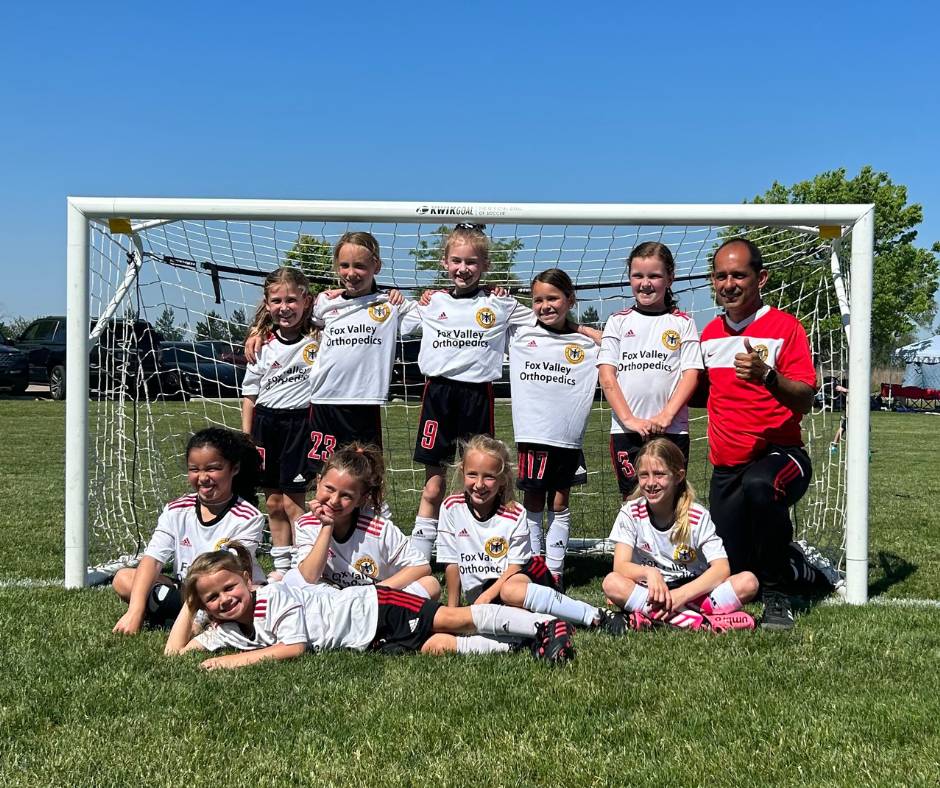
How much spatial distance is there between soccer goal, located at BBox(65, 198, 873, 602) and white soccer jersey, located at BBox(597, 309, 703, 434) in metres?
0.52

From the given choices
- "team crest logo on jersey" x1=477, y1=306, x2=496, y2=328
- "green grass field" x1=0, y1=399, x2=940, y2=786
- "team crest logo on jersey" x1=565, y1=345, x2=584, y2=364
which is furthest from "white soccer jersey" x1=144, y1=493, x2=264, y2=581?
"team crest logo on jersey" x1=565, y1=345, x2=584, y2=364

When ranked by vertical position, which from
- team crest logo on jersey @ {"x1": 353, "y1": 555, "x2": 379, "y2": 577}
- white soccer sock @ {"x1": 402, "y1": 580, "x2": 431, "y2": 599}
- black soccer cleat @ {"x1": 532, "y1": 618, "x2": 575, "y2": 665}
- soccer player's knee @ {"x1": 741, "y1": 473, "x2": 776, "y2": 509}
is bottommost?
black soccer cleat @ {"x1": 532, "y1": 618, "x2": 575, "y2": 665}

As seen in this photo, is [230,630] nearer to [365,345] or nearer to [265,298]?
[365,345]

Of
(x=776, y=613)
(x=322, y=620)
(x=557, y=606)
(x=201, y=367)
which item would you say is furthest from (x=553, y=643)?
(x=201, y=367)

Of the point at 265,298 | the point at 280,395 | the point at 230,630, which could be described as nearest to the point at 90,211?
the point at 265,298

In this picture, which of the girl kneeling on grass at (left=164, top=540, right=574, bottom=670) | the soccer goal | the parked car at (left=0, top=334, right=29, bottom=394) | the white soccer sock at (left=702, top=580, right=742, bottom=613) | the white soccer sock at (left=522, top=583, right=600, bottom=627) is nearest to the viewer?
the girl kneeling on grass at (left=164, top=540, right=574, bottom=670)

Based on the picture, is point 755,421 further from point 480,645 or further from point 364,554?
point 364,554

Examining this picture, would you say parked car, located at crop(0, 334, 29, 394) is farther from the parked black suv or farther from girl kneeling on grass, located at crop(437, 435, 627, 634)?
girl kneeling on grass, located at crop(437, 435, 627, 634)

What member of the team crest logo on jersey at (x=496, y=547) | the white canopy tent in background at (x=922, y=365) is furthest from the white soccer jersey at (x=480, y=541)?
the white canopy tent in background at (x=922, y=365)

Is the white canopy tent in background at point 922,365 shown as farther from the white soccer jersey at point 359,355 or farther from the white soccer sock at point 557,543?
the white soccer jersey at point 359,355

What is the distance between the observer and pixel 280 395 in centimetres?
505

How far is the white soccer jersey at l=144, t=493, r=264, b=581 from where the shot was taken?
12.7 feet

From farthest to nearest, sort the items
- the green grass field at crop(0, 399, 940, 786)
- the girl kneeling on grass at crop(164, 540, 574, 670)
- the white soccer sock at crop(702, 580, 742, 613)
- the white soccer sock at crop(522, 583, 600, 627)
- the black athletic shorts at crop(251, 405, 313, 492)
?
1. the black athletic shorts at crop(251, 405, 313, 492)
2. the white soccer sock at crop(702, 580, 742, 613)
3. the white soccer sock at crop(522, 583, 600, 627)
4. the girl kneeling on grass at crop(164, 540, 574, 670)
5. the green grass field at crop(0, 399, 940, 786)

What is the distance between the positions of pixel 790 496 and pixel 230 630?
2578 mm
